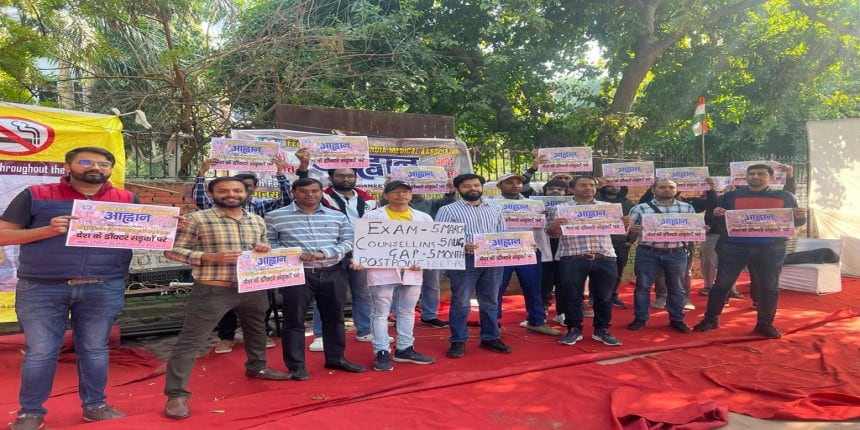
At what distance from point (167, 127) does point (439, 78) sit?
17.2 feet

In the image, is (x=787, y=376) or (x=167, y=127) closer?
(x=787, y=376)

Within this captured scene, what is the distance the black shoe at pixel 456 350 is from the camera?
529cm

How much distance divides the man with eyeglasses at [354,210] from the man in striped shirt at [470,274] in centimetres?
84

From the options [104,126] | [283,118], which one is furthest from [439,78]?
[104,126]

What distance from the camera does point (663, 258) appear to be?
6188 mm

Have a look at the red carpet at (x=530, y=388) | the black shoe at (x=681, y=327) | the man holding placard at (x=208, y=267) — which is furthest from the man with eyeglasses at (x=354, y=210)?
the black shoe at (x=681, y=327)

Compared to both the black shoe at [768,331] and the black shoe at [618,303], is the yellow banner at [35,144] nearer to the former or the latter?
the black shoe at [618,303]

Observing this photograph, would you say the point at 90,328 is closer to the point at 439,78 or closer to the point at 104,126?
the point at 104,126

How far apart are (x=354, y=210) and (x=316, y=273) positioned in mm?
1204

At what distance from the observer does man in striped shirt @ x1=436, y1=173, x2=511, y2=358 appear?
535 centimetres

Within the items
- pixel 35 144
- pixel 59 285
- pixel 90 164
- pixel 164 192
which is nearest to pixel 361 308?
pixel 59 285

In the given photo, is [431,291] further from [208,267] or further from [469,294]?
[208,267]

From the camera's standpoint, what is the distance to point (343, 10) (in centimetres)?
1160

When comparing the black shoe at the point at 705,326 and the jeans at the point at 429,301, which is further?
the jeans at the point at 429,301
